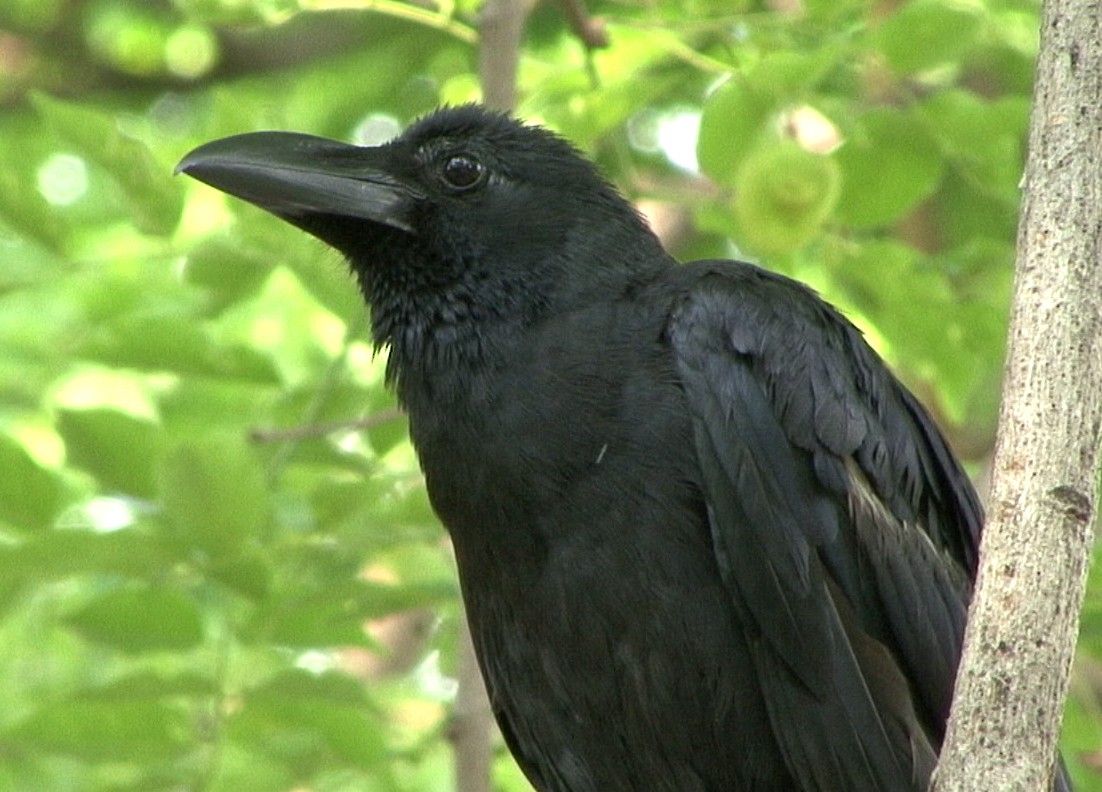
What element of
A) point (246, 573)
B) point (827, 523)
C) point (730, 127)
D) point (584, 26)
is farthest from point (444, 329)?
point (584, 26)

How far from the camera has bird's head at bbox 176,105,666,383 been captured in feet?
13.9

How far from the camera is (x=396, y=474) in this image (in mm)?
4902

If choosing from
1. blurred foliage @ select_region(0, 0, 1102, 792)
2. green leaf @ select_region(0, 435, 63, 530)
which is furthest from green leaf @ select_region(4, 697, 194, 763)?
green leaf @ select_region(0, 435, 63, 530)

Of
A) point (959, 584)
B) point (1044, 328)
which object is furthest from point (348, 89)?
point (1044, 328)

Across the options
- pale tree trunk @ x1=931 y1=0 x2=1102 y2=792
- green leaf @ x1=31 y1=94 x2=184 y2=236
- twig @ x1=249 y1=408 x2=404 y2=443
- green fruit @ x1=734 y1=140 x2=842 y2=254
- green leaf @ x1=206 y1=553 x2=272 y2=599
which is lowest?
pale tree trunk @ x1=931 y1=0 x2=1102 y2=792

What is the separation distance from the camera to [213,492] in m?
4.40

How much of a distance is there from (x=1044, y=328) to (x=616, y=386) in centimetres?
111

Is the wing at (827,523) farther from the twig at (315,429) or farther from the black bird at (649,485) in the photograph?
the twig at (315,429)

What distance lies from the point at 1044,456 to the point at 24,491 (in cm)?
266

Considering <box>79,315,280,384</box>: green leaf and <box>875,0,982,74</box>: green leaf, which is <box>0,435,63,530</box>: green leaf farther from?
<box>875,0,982,74</box>: green leaf

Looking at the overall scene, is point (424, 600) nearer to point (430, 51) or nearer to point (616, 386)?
point (616, 386)

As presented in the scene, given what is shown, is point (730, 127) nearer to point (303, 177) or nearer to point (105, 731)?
point (303, 177)

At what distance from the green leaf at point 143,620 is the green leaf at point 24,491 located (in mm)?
268

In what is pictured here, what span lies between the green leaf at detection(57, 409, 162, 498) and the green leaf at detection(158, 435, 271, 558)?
218mm
